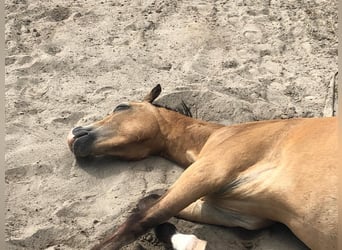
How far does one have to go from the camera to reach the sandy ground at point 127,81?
12.0ft

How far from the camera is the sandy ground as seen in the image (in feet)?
12.0

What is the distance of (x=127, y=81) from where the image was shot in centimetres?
497

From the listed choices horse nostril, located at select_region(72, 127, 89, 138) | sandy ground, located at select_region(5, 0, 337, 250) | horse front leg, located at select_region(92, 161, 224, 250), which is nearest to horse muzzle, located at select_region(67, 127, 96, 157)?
horse nostril, located at select_region(72, 127, 89, 138)

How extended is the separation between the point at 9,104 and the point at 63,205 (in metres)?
1.29

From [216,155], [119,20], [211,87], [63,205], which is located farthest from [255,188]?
[119,20]

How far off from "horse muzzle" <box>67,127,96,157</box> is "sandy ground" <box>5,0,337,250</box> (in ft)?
0.42

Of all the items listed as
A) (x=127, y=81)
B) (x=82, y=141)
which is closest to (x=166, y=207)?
(x=82, y=141)

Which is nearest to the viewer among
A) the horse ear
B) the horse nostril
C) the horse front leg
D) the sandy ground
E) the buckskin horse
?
the buckskin horse

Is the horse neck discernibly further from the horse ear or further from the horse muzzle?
the horse muzzle

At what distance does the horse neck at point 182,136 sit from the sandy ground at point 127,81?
0.11 metres

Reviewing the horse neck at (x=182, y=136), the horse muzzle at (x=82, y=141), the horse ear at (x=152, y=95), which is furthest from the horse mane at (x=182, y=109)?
the horse muzzle at (x=82, y=141)

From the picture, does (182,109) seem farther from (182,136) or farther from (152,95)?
(182,136)

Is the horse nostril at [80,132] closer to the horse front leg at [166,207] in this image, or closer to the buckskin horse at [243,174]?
the buckskin horse at [243,174]

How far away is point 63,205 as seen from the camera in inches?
147
